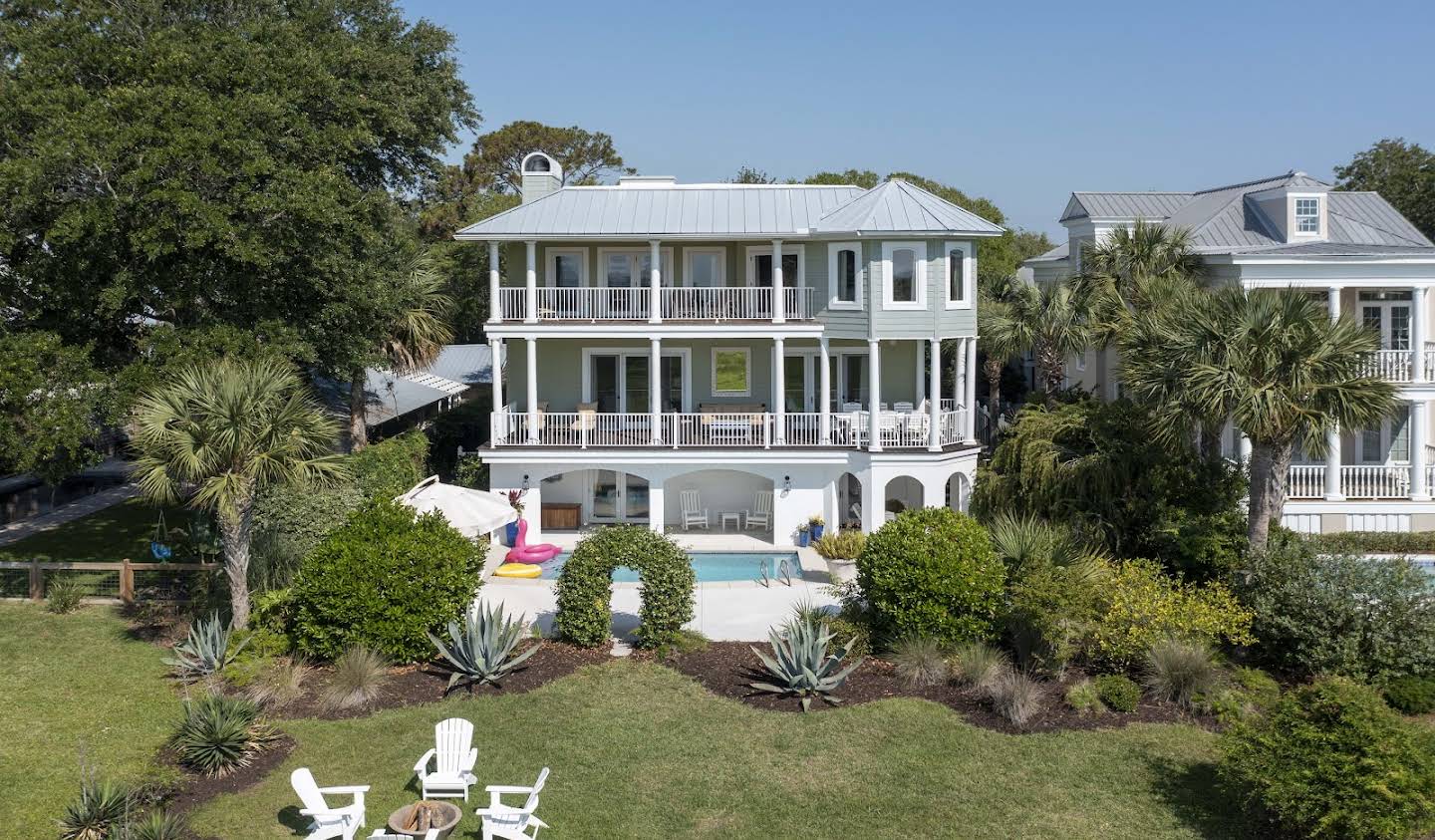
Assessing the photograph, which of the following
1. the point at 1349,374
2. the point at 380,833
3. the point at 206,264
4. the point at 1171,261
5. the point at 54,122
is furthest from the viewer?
the point at 1171,261

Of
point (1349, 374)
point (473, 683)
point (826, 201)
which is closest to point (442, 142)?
point (826, 201)

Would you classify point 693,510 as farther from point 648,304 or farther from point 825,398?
point 648,304

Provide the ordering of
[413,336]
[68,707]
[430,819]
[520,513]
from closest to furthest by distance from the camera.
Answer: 1. [430,819]
2. [68,707]
3. [520,513]
4. [413,336]

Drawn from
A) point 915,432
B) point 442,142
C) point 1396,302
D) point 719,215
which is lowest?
point 915,432

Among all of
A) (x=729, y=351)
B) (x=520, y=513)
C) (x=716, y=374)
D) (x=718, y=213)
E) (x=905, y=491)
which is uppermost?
(x=718, y=213)

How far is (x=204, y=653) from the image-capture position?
52.3ft

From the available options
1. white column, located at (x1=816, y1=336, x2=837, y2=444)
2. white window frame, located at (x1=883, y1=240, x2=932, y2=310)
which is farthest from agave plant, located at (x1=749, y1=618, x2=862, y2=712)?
white window frame, located at (x1=883, y1=240, x2=932, y2=310)

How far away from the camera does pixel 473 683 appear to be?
1584cm

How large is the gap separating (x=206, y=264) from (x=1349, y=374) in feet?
64.3

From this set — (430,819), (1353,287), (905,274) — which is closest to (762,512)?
(905,274)

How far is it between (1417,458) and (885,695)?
16.1 m

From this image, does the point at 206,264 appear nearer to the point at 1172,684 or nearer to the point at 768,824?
the point at 768,824

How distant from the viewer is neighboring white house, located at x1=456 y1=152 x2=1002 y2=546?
25.6 metres

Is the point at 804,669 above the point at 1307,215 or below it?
below
